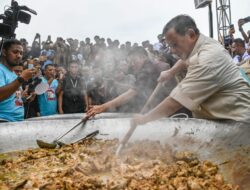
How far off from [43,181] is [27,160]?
85cm

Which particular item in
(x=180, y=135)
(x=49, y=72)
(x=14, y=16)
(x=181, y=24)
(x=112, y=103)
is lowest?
(x=180, y=135)

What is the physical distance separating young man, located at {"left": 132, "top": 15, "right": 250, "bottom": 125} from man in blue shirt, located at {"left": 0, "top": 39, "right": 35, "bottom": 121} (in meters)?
1.70

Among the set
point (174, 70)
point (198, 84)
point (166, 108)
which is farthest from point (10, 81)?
point (198, 84)

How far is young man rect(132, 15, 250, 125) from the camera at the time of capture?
8.59 ft

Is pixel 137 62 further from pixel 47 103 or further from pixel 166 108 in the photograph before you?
pixel 166 108

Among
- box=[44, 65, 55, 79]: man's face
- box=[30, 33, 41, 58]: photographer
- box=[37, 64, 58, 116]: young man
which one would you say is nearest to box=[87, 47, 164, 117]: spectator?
box=[37, 64, 58, 116]: young man

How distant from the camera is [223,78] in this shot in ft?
8.72

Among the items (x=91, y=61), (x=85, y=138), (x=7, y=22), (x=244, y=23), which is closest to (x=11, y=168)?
(x=85, y=138)

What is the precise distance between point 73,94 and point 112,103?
9.92ft

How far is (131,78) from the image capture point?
650 centimetres

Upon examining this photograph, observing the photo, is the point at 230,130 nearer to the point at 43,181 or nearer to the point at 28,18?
the point at 43,181

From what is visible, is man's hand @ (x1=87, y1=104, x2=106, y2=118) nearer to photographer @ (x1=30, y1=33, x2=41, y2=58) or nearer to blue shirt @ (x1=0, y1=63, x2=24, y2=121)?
blue shirt @ (x1=0, y1=63, x2=24, y2=121)

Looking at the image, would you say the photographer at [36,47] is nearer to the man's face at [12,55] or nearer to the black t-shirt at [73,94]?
the black t-shirt at [73,94]

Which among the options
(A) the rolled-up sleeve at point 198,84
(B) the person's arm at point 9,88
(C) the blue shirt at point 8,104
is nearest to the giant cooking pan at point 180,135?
(A) the rolled-up sleeve at point 198,84
